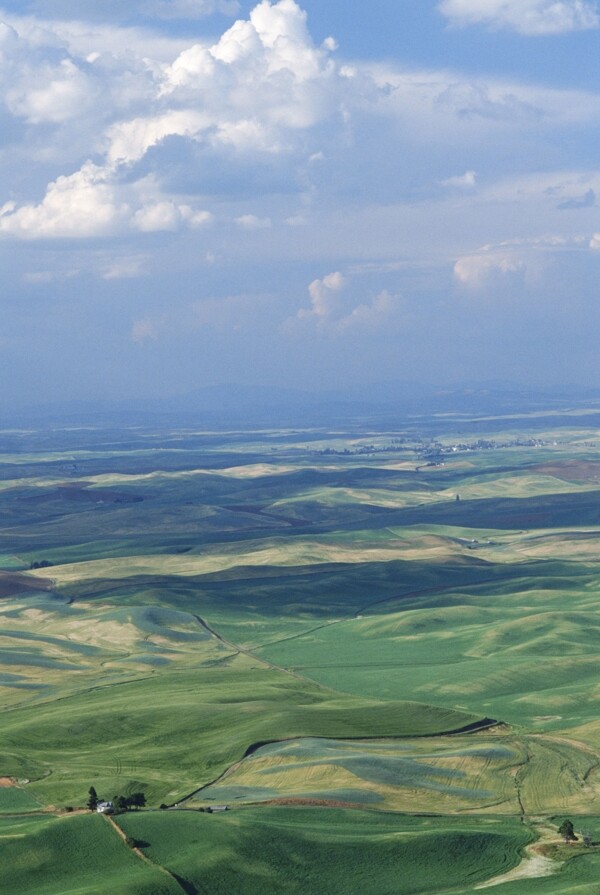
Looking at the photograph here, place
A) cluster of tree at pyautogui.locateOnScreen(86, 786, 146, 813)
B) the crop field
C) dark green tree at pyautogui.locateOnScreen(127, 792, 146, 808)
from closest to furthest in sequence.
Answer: the crop field → cluster of tree at pyautogui.locateOnScreen(86, 786, 146, 813) → dark green tree at pyautogui.locateOnScreen(127, 792, 146, 808)

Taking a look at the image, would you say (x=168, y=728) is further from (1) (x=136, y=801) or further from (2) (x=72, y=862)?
(2) (x=72, y=862)

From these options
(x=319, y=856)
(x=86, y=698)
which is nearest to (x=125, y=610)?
(x=86, y=698)

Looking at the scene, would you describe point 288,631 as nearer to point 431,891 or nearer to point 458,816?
point 458,816

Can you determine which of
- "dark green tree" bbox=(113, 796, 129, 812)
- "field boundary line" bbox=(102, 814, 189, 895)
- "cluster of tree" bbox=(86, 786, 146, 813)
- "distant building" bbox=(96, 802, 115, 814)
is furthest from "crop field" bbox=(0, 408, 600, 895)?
"dark green tree" bbox=(113, 796, 129, 812)

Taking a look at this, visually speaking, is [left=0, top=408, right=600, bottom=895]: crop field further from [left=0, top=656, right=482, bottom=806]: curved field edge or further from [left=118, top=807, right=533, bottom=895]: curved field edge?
[left=0, top=656, right=482, bottom=806]: curved field edge

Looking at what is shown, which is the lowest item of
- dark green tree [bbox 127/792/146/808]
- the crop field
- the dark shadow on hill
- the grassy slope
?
the crop field

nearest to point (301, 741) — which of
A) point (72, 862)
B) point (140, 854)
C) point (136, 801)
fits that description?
point (136, 801)

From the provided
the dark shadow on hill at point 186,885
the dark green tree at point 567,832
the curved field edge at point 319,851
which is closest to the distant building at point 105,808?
the curved field edge at point 319,851
